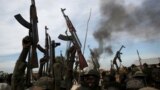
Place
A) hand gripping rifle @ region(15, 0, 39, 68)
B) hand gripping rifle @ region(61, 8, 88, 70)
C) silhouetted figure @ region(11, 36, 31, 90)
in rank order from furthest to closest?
1. hand gripping rifle @ region(61, 8, 88, 70)
2. hand gripping rifle @ region(15, 0, 39, 68)
3. silhouetted figure @ region(11, 36, 31, 90)

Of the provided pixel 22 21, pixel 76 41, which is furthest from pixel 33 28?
pixel 76 41

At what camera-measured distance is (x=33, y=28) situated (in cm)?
862

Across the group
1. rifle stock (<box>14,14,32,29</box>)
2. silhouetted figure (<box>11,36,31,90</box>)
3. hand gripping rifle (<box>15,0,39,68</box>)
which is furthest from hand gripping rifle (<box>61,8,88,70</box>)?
silhouetted figure (<box>11,36,31,90</box>)

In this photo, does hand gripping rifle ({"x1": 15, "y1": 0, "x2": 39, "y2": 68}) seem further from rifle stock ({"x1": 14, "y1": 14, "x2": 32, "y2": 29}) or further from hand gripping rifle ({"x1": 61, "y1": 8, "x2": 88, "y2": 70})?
hand gripping rifle ({"x1": 61, "y1": 8, "x2": 88, "y2": 70})

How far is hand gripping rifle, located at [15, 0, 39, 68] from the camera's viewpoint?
26.0ft

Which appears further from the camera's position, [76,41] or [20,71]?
[76,41]

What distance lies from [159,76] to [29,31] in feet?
15.4

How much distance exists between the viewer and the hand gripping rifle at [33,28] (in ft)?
26.0

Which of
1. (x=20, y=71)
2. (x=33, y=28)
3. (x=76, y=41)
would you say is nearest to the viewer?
(x=20, y=71)

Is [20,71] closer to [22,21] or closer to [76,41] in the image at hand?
[22,21]

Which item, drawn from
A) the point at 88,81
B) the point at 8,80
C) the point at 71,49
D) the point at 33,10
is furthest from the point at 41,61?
the point at 88,81

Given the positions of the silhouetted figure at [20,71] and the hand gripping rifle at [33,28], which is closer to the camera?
the silhouetted figure at [20,71]

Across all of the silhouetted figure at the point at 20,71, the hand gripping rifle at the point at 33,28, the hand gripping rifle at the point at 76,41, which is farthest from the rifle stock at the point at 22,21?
the hand gripping rifle at the point at 76,41

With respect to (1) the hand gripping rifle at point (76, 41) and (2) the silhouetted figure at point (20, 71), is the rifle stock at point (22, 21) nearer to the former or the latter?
(2) the silhouetted figure at point (20, 71)
